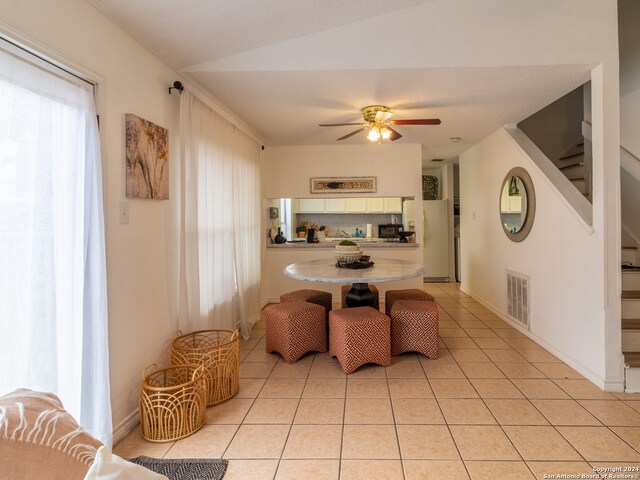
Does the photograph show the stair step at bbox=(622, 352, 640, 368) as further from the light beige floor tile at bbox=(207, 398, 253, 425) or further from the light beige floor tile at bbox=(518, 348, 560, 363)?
the light beige floor tile at bbox=(207, 398, 253, 425)

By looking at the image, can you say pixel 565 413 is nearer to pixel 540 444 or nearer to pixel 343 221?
pixel 540 444

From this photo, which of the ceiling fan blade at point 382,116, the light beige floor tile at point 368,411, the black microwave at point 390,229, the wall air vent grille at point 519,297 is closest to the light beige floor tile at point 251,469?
the light beige floor tile at point 368,411

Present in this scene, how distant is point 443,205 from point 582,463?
5.18 meters

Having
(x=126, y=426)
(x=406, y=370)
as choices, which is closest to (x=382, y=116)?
(x=406, y=370)

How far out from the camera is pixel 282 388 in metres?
2.52

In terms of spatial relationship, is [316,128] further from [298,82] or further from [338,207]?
[338,207]

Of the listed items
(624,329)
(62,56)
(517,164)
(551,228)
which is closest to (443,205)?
(517,164)

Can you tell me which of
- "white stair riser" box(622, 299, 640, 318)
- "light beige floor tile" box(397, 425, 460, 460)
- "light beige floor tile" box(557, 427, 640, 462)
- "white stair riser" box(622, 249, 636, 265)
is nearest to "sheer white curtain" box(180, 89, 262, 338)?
"light beige floor tile" box(397, 425, 460, 460)

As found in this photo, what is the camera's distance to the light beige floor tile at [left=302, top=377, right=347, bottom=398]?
2.41 m

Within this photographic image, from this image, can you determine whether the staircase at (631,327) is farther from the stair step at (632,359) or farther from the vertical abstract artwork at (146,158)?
the vertical abstract artwork at (146,158)

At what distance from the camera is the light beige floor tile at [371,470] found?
1.61m

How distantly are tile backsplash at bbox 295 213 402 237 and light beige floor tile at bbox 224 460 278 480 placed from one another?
451cm

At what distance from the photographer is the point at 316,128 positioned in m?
4.05

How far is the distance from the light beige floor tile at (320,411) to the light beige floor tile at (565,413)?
1.27m
